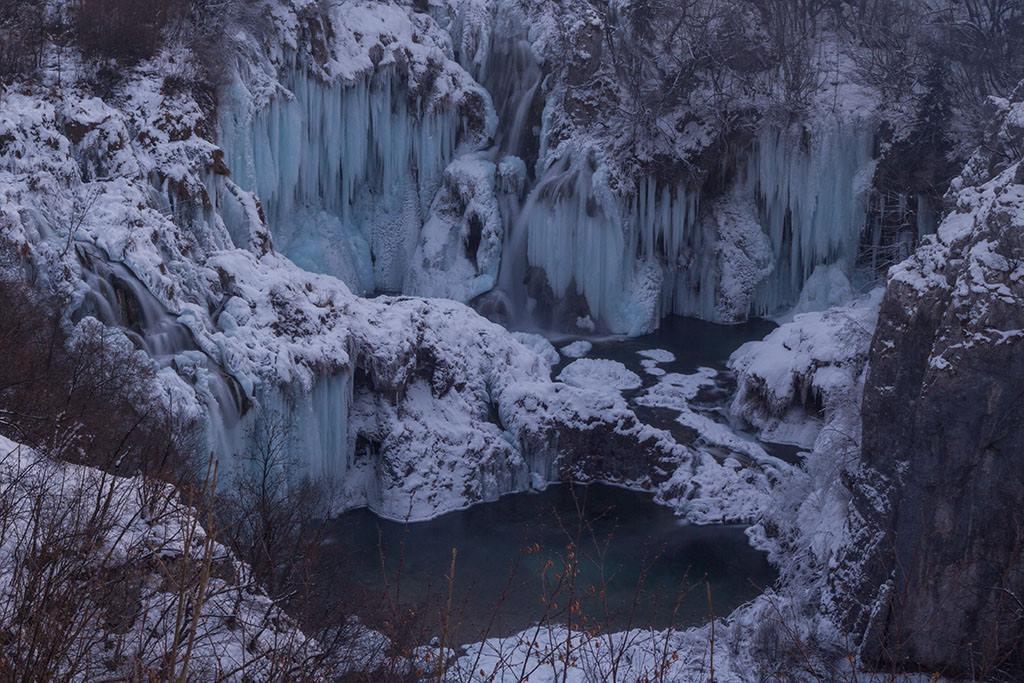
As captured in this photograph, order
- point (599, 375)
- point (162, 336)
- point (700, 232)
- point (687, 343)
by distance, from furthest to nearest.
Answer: point (700, 232)
point (687, 343)
point (599, 375)
point (162, 336)

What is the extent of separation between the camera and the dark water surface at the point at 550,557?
1417 cm

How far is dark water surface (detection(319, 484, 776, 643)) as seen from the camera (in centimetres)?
1417

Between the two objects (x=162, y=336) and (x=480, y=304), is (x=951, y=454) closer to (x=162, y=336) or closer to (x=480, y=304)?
(x=162, y=336)

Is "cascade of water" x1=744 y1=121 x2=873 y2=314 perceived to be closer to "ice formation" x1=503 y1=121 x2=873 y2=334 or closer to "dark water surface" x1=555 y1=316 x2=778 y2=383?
"ice formation" x1=503 y1=121 x2=873 y2=334

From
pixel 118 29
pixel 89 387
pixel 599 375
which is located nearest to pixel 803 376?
pixel 599 375

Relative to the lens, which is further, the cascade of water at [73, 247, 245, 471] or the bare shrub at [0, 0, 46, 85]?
the bare shrub at [0, 0, 46, 85]

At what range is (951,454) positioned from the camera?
12008mm

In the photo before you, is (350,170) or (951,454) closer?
(951,454)

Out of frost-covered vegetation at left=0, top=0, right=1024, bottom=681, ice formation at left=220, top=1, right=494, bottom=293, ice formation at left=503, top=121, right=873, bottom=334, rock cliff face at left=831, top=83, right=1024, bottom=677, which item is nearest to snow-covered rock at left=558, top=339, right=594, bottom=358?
frost-covered vegetation at left=0, top=0, right=1024, bottom=681

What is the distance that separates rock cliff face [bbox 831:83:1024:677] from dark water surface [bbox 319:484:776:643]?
2525mm

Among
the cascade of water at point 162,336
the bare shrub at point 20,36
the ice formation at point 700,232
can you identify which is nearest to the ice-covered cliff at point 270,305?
the cascade of water at point 162,336

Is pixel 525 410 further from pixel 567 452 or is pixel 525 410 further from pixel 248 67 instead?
pixel 248 67

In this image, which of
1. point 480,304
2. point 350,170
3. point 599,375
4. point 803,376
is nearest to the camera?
point 803,376

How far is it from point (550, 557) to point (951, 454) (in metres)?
5.09
